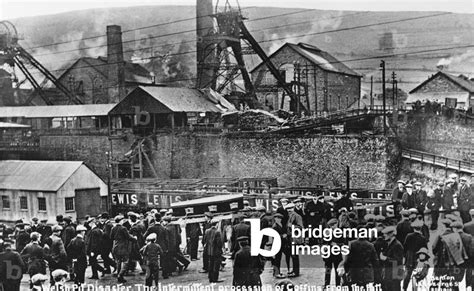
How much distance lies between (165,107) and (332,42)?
106 inches

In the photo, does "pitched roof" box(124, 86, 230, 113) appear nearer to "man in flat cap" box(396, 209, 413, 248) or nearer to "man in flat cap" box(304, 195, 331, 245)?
"man in flat cap" box(304, 195, 331, 245)

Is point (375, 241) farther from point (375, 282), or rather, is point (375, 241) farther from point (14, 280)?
point (14, 280)

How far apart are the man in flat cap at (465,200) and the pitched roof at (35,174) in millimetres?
4868

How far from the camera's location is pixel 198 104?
7859 millimetres

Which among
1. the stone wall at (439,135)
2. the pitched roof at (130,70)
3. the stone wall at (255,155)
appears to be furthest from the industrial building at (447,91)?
the pitched roof at (130,70)

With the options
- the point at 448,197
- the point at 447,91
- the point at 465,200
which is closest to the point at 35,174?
the point at 448,197

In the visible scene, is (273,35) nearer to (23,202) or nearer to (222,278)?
(222,278)

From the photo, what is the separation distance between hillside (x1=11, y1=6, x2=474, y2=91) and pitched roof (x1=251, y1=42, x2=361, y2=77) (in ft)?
0.61

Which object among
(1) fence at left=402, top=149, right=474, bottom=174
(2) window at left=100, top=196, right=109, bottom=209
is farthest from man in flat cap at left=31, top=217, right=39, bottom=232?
(1) fence at left=402, top=149, right=474, bottom=174

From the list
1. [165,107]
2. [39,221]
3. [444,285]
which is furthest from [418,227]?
[39,221]

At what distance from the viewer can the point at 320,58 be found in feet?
27.2

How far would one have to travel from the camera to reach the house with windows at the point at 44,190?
19.7 feet

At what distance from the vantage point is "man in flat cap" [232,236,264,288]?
4.31m

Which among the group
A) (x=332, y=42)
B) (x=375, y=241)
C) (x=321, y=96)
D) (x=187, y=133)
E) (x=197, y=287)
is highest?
(x=332, y=42)
